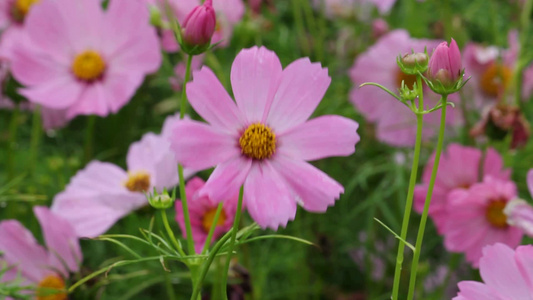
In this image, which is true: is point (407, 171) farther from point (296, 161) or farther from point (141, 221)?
point (296, 161)

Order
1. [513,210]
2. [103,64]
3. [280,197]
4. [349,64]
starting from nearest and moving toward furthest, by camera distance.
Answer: [280,197], [513,210], [103,64], [349,64]

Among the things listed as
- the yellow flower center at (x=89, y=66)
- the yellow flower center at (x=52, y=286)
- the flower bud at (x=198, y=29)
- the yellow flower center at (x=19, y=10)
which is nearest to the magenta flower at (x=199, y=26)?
the flower bud at (x=198, y=29)

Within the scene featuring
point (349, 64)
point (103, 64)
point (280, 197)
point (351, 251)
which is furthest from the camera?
point (349, 64)

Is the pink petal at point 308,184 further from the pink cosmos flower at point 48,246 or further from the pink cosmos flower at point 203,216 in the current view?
the pink cosmos flower at point 48,246

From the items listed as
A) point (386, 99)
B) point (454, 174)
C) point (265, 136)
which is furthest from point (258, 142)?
point (386, 99)

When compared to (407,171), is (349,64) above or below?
above

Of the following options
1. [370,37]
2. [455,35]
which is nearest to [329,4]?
[370,37]

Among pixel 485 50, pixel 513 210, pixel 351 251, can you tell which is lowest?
pixel 351 251

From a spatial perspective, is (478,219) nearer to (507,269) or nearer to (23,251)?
(507,269)
